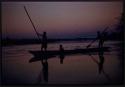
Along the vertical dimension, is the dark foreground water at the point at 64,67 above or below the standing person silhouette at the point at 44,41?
below

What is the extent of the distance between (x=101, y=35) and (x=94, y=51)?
0.54ft

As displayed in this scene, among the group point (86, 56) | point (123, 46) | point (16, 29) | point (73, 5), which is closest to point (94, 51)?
point (86, 56)

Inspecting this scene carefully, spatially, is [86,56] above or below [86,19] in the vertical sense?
Result: below

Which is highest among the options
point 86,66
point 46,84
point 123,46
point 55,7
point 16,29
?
point 55,7

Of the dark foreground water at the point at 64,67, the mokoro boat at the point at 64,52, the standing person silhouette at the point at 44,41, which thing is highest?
the standing person silhouette at the point at 44,41

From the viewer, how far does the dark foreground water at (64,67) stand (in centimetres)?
248

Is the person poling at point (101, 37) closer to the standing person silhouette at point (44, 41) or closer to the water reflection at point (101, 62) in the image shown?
the water reflection at point (101, 62)

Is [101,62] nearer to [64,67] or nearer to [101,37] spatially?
[101,37]

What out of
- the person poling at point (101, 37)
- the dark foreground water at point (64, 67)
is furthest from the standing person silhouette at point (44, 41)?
the person poling at point (101, 37)

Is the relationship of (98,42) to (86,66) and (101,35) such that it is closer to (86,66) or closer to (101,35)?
(101,35)

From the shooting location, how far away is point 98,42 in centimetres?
251

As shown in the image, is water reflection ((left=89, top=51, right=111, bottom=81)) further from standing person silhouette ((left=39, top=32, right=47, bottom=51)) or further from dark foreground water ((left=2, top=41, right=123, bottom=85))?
standing person silhouette ((left=39, top=32, right=47, bottom=51))

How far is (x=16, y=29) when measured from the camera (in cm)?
249

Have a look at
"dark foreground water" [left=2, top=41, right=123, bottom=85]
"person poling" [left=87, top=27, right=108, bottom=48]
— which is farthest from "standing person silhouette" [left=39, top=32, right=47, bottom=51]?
"person poling" [left=87, top=27, right=108, bottom=48]
